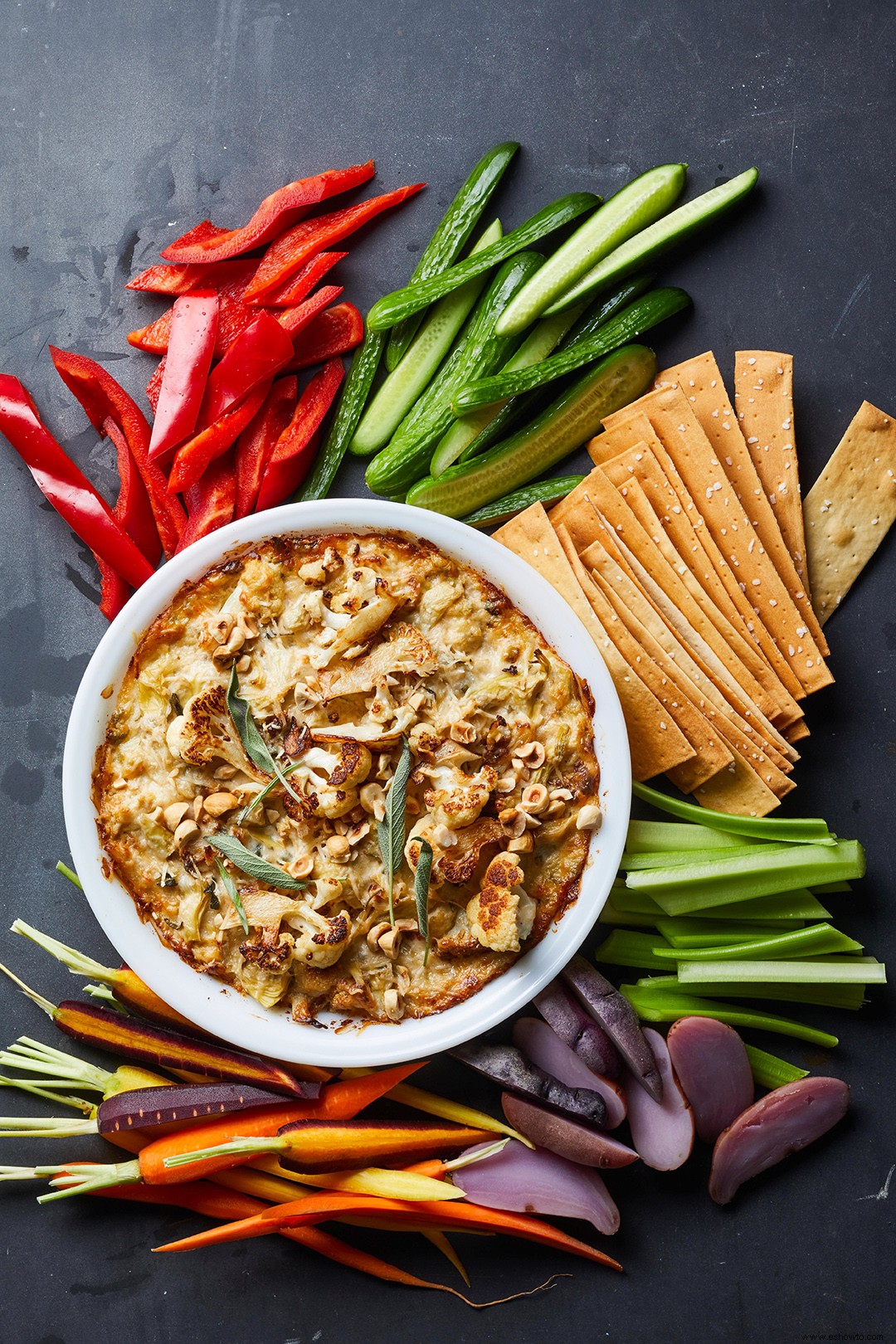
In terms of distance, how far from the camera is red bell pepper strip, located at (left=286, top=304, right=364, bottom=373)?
145 inches

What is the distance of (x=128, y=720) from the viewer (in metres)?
3.15

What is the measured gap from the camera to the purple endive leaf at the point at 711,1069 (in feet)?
11.0

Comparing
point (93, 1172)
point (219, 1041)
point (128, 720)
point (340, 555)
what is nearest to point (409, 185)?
point (340, 555)

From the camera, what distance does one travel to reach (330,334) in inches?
146

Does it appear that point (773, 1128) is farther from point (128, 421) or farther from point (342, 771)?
point (128, 421)

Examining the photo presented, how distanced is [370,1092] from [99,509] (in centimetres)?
229

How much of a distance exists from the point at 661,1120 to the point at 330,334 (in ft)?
10.2

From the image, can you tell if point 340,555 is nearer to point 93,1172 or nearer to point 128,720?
point 128,720

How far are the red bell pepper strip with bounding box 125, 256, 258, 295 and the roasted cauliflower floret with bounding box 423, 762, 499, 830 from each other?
2.08 meters

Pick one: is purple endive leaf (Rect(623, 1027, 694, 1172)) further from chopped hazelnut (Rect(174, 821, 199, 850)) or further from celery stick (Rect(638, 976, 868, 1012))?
chopped hazelnut (Rect(174, 821, 199, 850))

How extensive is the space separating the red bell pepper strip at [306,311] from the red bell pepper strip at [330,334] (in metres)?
A: 0.09

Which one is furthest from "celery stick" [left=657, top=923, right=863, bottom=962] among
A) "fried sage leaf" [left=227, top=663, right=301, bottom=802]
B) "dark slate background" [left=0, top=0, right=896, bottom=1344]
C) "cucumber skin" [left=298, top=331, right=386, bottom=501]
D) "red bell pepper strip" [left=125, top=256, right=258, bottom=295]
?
"red bell pepper strip" [left=125, top=256, right=258, bottom=295]

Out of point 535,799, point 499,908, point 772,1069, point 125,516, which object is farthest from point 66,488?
point 772,1069

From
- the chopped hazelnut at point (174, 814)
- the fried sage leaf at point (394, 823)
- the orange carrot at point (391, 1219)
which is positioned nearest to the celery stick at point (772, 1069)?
the orange carrot at point (391, 1219)
